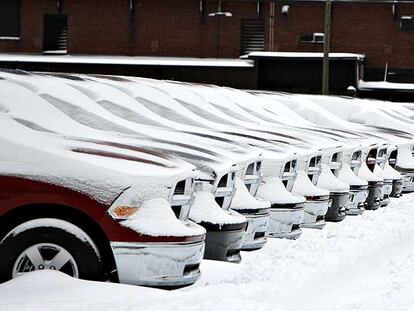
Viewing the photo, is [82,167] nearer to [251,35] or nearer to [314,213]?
[314,213]

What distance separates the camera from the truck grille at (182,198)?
6379 mm

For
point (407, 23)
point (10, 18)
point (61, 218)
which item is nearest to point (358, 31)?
point (407, 23)

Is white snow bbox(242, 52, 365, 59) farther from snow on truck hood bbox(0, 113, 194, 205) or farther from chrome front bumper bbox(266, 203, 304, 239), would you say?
snow on truck hood bbox(0, 113, 194, 205)

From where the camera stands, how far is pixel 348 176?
11469 millimetres

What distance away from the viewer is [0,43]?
40.6 meters

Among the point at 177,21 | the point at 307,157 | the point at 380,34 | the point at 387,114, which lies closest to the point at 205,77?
the point at 177,21

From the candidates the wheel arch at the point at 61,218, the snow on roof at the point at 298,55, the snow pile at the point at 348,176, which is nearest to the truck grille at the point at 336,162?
the snow pile at the point at 348,176

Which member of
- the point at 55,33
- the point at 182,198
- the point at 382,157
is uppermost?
the point at 55,33

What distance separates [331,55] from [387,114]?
19048 millimetres

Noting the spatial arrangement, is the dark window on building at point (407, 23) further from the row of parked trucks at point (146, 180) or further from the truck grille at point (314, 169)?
the truck grille at point (314, 169)

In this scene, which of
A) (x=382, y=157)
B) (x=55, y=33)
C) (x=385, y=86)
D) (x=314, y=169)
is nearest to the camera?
(x=314, y=169)

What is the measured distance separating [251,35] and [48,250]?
3464 cm

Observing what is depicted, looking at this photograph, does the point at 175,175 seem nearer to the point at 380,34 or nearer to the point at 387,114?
the point at 387,114

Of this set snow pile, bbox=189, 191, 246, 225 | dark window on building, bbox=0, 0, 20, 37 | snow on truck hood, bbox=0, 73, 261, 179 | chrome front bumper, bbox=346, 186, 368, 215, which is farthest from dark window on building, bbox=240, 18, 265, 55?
snow pile, bbox=189, 191, 246, 225
